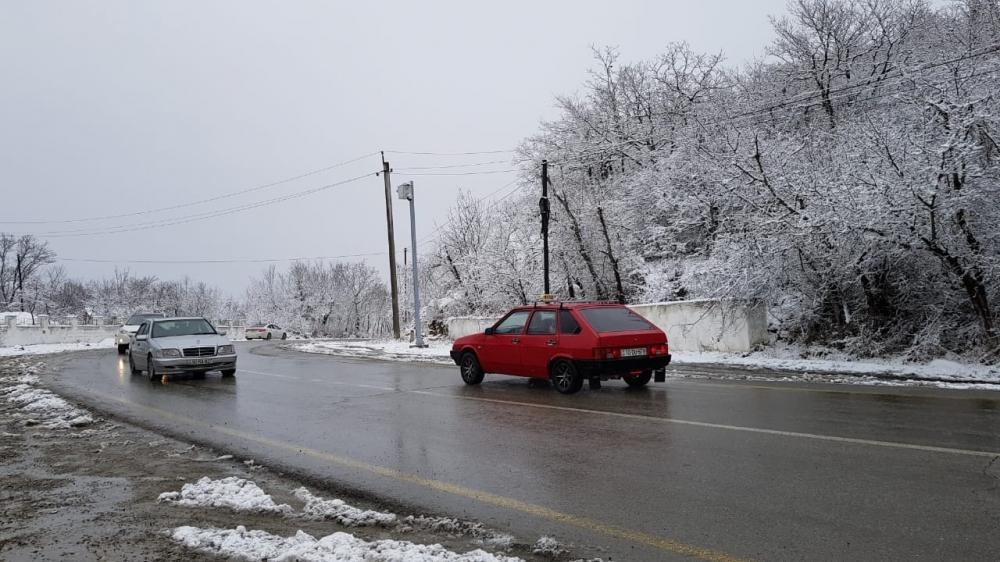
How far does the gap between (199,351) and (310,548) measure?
509 inches

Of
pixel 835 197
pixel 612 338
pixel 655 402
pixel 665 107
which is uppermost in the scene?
pixel 665 107

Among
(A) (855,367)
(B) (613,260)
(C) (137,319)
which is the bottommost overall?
(A) (855,367)

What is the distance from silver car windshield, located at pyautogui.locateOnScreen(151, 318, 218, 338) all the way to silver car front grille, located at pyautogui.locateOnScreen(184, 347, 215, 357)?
1.15m

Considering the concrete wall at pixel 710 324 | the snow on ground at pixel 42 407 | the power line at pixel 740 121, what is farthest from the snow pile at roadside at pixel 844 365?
the snow on ground at pixel 42 407

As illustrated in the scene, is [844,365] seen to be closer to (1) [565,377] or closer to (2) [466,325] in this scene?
(1) [565,377]

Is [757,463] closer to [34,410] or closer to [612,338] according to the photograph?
[612,338]

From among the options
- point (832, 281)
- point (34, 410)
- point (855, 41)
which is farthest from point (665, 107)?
point (34, 410)

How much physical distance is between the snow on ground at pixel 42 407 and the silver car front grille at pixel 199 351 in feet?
9.18

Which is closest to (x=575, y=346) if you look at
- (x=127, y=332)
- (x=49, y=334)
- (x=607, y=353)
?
(x=607, y=353)

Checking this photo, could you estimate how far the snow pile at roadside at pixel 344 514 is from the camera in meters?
4.71

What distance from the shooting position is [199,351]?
15.7 m

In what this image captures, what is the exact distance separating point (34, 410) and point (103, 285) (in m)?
133

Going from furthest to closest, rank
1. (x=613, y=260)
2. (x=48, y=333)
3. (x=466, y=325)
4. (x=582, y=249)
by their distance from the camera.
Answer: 1. (x=48, y=333)
2. (x=466, y=325)
3. (x=582, y=249)
4. (x=613, y=260)

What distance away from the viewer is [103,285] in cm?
12606
